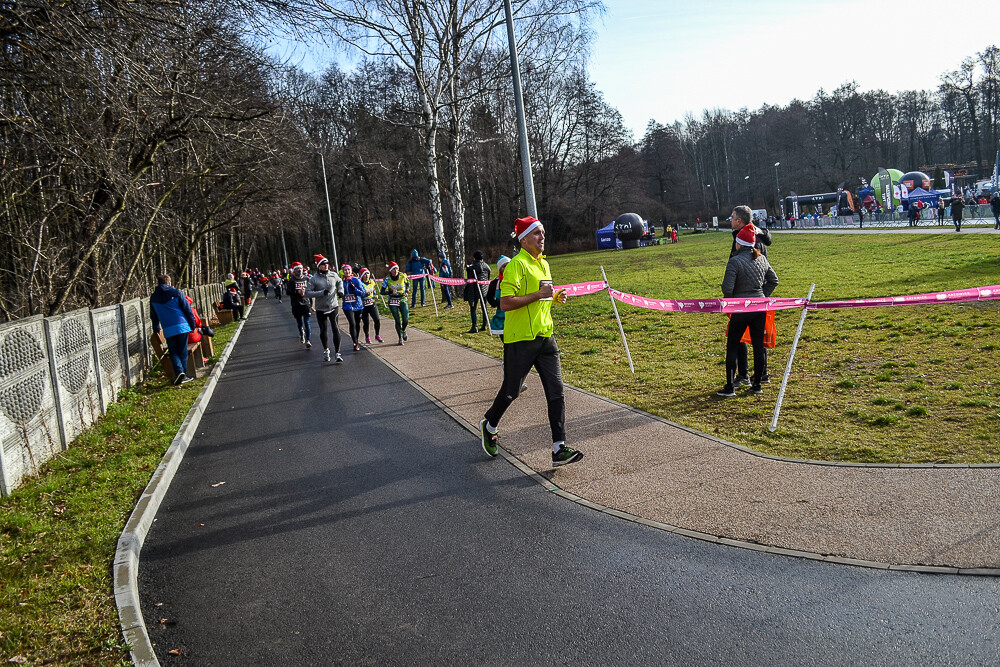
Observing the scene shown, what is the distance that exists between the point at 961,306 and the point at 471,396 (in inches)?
348

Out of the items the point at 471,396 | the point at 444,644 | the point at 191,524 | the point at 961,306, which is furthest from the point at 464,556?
the point at 961,306

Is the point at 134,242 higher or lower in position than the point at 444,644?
higher

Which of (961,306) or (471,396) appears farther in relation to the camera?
(961,306)

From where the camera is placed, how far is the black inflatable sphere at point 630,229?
212ft

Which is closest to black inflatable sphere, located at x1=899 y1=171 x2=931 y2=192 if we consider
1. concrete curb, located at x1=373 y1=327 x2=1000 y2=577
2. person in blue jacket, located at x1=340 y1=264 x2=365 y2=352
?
person in blue jacket, located at x1=340 y1=264 x2=365 y2=352

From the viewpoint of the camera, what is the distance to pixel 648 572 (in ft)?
14.2

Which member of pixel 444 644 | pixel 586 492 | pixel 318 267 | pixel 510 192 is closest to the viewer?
pixel 444 644

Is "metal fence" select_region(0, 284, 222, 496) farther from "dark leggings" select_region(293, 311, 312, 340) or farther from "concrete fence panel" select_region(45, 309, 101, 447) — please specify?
"dark leggings" select_region(293, 311, 312, 340)

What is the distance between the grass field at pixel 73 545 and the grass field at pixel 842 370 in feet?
14.3

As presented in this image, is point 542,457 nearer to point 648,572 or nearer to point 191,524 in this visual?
point 648,572

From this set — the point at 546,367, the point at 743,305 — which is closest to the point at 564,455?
the point at 546,367

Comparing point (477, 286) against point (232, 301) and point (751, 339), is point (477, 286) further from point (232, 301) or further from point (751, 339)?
point (232, 301)

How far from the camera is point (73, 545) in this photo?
545cm

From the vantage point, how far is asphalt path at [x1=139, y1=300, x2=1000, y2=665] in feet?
11.5
